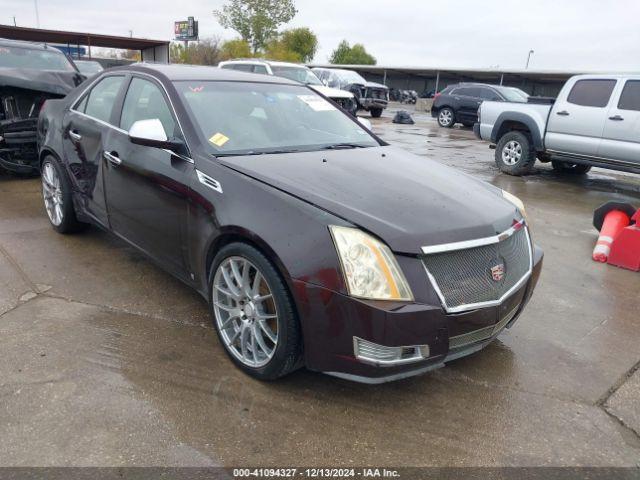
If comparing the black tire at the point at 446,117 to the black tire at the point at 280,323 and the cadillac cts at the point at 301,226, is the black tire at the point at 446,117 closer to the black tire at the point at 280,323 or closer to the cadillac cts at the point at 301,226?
the cadillac cts at the point at 301,226

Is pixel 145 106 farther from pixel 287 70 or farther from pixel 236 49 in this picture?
pixel 236 49

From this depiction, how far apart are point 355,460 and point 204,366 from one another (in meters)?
1.07

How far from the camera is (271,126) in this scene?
3.54m

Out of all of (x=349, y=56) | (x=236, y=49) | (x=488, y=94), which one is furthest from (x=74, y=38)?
(x=349, y=56)

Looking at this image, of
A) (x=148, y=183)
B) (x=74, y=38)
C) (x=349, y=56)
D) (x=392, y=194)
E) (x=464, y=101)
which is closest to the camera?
(x=392, y=194)

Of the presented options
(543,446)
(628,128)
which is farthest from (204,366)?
(628,128)

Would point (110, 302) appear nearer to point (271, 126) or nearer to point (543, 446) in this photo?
point (271, 126)

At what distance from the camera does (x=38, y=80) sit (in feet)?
23.2

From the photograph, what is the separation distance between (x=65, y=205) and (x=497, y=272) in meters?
3.81

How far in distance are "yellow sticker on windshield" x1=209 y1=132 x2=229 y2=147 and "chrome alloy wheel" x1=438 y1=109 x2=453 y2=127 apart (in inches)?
733

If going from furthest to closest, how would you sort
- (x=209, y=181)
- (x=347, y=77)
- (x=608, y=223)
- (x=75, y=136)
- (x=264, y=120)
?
(x=347, y=77) → (x=608, y=223) → (x=75, y=136) → (x=264, y=120) → (x=209, y=181)

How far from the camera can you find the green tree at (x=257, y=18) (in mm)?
50312

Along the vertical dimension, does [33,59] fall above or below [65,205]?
above

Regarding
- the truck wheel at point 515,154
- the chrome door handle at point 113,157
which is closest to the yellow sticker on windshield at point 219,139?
the chrome door handle at point 113,157
